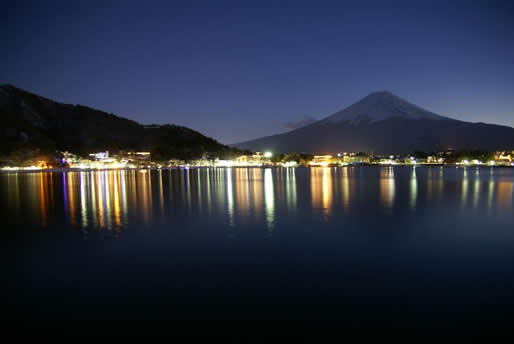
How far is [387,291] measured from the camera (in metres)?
4.82

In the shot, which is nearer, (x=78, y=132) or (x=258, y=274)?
(x=258, y=274)

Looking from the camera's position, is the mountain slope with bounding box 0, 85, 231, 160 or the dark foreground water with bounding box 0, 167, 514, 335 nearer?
the dark foreground water with bounding box 0, 167, 514, 335

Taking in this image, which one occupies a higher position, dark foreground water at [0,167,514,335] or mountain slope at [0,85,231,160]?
mountain slope at [0,85,231,160]

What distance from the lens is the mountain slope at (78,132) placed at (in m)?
78.9

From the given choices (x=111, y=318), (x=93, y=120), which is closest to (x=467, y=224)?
(x=111, y=318)

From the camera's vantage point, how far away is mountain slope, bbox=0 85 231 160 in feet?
259

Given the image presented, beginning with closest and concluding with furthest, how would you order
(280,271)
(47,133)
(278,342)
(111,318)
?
1. (278,342)
2. (111,318)
3. (280,271)
4. (47,133)

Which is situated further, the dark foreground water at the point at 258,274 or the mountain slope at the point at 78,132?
the mountain slope at the point at 78,132

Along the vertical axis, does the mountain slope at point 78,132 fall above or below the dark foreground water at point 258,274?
above

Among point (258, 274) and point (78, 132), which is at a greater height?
point (78, 132)

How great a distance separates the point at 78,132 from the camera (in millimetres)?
101188

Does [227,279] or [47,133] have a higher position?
[47,133]

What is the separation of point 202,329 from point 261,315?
28.9 inches

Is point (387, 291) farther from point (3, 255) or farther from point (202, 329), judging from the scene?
point (3, 255)
